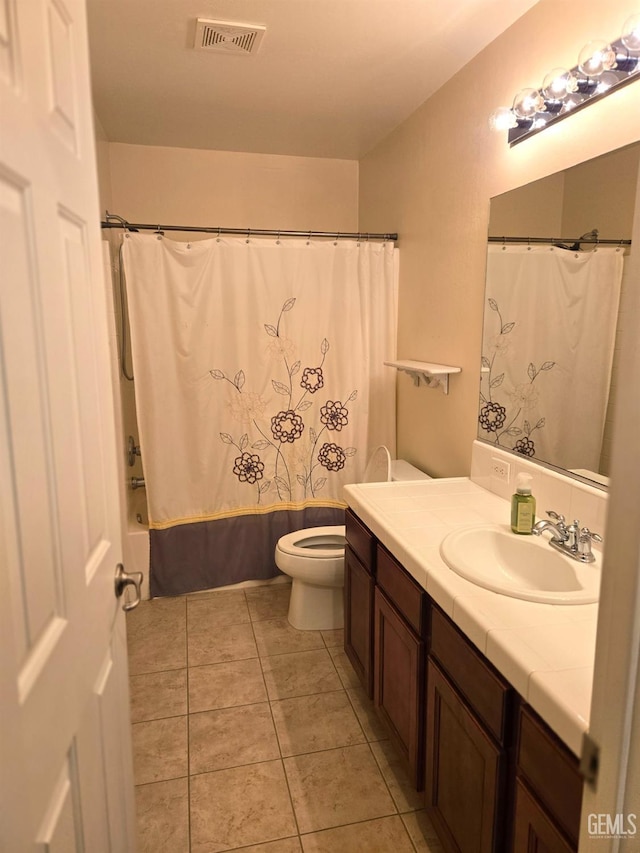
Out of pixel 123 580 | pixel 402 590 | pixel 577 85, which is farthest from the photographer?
pixel 402 590

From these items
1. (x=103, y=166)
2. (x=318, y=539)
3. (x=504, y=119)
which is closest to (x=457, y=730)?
(x=318, y=539)

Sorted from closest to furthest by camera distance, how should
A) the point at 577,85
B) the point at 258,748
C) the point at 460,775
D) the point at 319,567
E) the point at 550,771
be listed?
the point at 550,771
the point at 460,775
the point at 577,85
the point at 258,748
the point at 319,567

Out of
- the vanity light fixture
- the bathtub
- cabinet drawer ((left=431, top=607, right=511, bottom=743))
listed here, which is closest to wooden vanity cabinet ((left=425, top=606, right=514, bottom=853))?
cabinet drawer ((left=431, top=607, right=511, bottom=743))

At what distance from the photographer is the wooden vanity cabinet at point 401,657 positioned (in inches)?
63.1

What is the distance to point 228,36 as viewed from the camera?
2020 millimetres

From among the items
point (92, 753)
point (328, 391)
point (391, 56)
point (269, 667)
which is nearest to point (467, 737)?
point (92, 753)

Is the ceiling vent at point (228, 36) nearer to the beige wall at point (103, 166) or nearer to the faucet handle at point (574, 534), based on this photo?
the beige wall at point (103, 166)

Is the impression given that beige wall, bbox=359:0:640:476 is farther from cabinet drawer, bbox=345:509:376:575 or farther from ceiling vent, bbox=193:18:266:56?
ceiling vent, bbox=193:18:266:56

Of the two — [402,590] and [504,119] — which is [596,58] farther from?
[402,590]

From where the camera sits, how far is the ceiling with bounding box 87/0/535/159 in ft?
6.13

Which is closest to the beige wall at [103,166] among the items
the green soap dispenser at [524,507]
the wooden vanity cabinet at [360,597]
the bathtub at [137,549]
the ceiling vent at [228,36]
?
the ceiling vent at [228,36]

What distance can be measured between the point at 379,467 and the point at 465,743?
1.56 m

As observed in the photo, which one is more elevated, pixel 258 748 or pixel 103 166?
pixel 103 166

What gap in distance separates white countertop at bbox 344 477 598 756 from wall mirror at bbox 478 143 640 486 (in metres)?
0.34
